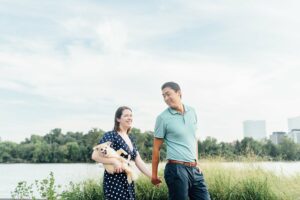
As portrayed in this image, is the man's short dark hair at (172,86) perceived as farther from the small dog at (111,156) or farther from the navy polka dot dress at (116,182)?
the small dog at (111,156)

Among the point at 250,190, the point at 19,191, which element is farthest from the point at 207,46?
the point at 19,191

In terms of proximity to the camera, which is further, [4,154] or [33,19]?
[4,154]

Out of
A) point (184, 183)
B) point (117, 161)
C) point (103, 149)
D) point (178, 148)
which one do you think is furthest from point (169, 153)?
point (103, 149)

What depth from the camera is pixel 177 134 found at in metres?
3.47

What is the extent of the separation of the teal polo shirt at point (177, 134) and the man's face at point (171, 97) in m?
0.06

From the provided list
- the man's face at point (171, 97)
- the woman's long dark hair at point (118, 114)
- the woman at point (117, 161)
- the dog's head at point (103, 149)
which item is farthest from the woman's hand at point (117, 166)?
the man's face at point (171, 97)

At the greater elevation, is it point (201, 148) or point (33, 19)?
point (33, 19)

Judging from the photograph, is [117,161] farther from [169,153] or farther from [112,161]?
[169,153]

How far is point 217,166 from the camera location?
731cm

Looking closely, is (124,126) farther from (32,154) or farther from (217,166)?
(32,154)

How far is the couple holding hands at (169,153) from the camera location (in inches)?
132

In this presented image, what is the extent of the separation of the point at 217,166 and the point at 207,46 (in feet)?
30.3

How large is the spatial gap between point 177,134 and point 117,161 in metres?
0.56

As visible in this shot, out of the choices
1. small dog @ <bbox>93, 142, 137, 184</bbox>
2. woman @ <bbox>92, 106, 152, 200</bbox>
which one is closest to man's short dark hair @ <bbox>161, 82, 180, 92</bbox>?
woman @ <bbox>92, 106, 152, 200</bbox>
